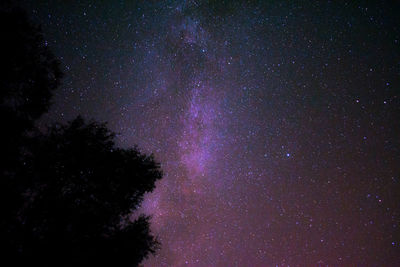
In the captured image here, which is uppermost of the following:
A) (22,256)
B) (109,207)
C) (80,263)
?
(109,207)

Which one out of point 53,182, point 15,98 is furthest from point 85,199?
point 15,98

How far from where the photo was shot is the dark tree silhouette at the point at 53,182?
473 centimetres

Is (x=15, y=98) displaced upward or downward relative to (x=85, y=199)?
upward

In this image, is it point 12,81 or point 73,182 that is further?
point 73,182

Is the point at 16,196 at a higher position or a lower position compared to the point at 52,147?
lower

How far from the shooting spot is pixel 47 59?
18.4ft

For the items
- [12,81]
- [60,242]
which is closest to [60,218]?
[60,242]

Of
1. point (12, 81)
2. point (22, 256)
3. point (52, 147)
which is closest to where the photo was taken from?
point (22, 256)

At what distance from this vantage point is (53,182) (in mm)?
5410

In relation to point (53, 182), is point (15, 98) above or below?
above

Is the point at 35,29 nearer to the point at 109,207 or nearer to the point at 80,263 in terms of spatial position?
the point at 109,207

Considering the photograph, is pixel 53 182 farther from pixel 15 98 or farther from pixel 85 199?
pixel 15 98

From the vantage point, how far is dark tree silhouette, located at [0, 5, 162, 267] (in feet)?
15.5

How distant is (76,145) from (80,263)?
2813mm
